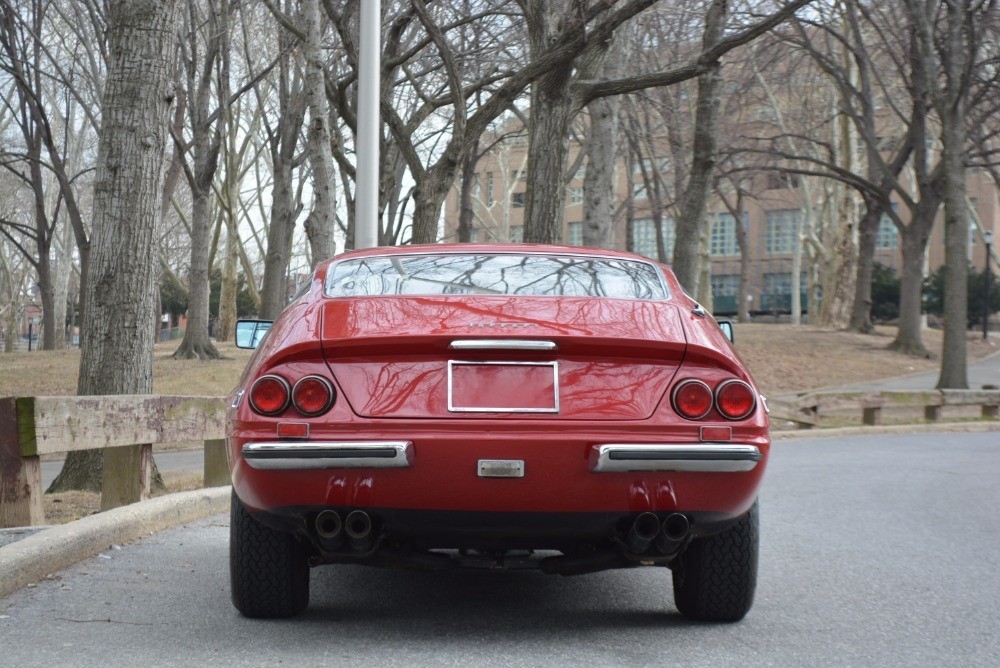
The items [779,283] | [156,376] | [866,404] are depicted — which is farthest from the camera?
[779,283]

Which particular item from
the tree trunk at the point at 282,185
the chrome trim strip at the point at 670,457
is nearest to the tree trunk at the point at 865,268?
the tree trunk at the point at 282,185

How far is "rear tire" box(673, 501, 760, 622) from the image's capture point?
461 centimetres

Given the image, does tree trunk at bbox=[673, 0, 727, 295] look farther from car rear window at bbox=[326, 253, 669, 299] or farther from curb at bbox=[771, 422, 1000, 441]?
car rear window at bbox=[326, 253, 669, 299]

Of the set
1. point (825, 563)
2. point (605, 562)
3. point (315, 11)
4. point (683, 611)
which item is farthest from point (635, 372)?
point (315, 11)

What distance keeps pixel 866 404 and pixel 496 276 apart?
1382 centimetres

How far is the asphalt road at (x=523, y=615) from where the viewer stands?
13.6ft

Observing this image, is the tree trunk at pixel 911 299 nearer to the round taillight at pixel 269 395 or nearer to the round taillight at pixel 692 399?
the round taillight at pixel 692 399

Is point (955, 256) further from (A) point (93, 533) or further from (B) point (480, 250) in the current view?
(A) point (93, 533)

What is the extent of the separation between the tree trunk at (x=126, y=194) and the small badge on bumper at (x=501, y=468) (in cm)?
565

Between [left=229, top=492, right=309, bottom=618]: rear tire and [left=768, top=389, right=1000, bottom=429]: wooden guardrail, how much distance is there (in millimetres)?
12723

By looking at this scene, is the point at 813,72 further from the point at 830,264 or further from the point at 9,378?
the point at 9,378

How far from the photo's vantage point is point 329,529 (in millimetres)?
Result: 4195

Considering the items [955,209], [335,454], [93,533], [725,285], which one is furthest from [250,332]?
[725,285]

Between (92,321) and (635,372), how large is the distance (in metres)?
6.10
